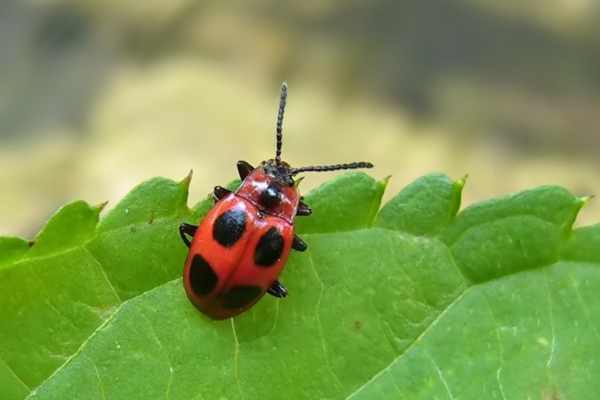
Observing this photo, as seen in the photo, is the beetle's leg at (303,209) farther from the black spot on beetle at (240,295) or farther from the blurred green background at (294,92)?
the blurred green background at (294,92)

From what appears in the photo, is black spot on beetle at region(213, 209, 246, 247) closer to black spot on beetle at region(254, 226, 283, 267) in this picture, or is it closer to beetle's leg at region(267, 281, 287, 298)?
black spot on beetle at region(254, 226, 283, 267)

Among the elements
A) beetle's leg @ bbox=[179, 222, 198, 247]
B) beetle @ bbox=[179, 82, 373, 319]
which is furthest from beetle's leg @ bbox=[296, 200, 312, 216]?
beetle's leg @ bbox=[179, 222, 198, 247]

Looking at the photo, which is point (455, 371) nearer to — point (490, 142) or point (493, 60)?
point (490, 142)

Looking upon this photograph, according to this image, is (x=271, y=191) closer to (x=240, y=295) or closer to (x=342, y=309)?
(x=240, y=295)

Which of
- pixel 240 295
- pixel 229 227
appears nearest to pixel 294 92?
pixel 229 227

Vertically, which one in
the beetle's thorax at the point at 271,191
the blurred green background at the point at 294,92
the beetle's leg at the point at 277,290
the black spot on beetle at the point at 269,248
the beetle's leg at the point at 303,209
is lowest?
the blurred green background at the point at 294,92

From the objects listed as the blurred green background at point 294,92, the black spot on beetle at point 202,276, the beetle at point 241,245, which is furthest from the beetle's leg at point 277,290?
the blurred green background at point 294,92
